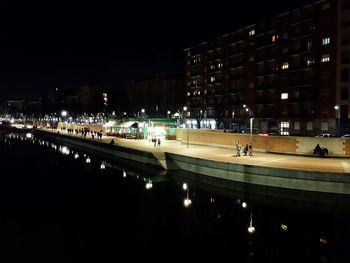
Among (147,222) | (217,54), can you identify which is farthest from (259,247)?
(217,54)

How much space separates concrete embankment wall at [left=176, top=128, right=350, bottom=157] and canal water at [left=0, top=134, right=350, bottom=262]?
32.1ft

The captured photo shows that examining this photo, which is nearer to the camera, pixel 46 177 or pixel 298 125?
pixel 46 177

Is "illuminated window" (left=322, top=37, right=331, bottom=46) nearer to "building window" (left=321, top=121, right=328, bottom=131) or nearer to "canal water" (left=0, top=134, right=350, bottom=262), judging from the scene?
"building window" (left=321, top=121, right=328, bottom=131)

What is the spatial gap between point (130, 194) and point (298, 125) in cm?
4478

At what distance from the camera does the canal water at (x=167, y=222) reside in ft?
60.9

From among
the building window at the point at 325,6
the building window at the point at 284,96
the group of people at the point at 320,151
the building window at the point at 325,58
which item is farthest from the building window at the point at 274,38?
the group of people at the point at 320,151

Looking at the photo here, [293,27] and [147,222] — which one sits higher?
[293,27]

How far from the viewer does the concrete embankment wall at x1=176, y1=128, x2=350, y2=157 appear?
116ft

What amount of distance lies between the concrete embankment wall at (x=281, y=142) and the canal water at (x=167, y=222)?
9789 millimetres

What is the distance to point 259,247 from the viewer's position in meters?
19.4

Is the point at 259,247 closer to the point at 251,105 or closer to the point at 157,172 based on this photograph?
the point at 157,172

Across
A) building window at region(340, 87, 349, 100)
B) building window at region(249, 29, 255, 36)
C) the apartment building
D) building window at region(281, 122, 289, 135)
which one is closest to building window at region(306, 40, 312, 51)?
the apartment building

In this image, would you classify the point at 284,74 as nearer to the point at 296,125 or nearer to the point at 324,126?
the point at 296,125

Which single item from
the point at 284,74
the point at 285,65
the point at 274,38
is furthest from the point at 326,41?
the point at 274,38
